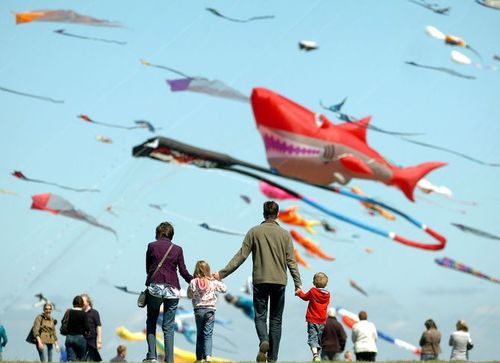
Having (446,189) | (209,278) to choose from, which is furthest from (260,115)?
(209,278)

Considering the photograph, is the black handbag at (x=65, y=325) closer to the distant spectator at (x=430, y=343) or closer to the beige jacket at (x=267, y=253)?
the beige jacket at (x=267, y=253)

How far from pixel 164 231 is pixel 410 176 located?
13121 millimetres

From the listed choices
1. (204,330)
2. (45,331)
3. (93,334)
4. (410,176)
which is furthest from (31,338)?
(410,176)

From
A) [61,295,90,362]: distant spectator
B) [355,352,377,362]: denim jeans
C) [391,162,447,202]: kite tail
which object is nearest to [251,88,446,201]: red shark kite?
[391,162,447,202]: kite tail

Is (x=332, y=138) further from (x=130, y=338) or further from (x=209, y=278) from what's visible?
(x=130, y=338)

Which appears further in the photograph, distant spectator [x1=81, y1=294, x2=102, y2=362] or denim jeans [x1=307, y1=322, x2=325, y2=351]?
distant spectator [x1=81, y1=294, x2=102, y2=362]

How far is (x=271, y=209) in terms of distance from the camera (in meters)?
13.1

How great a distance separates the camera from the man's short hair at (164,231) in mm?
13266

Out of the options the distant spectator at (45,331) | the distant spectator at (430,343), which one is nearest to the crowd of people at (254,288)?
the distant spectator at (45,331)

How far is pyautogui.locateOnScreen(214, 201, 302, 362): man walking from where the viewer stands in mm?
13008

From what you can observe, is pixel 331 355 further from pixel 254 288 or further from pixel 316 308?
pixel 254 288

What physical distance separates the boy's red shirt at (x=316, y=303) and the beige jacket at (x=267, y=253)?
4.06 ft

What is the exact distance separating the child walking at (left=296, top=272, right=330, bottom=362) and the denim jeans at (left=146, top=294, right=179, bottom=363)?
1975mm

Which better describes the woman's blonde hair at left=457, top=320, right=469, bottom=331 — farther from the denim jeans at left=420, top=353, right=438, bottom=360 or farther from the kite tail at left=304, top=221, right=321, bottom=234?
the kite tail at left=304, top=221, right=321, bottom=234
